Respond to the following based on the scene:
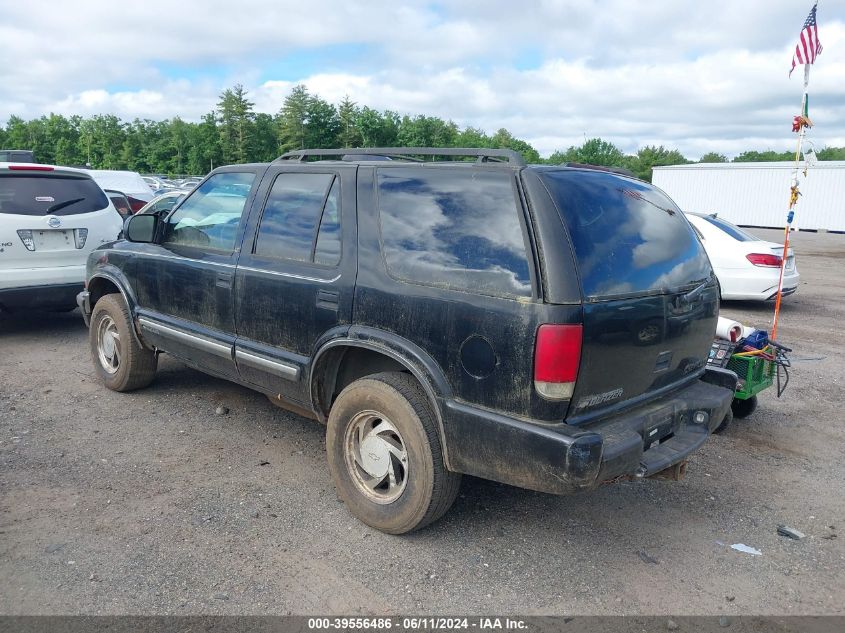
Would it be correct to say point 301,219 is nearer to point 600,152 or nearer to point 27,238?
point 27,238

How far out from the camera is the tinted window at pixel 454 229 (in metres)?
3.17

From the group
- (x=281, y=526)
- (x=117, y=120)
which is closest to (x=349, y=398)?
(x=281, y=526)

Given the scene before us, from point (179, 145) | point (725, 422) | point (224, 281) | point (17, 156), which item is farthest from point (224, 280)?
point (179, 145)

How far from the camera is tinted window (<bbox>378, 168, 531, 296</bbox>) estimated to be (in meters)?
3.17

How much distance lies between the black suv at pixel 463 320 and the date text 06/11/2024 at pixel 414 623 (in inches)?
23.3

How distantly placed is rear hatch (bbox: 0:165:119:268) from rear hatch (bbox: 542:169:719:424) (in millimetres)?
6065

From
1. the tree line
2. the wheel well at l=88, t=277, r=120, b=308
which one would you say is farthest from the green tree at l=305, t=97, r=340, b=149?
the wheel well at l=88, t=277, r=120, b=308

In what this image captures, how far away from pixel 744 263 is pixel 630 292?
26.1ft

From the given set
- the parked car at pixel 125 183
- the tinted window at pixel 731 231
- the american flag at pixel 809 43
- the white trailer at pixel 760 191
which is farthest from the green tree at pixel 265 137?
the american flag at pixel 809 43

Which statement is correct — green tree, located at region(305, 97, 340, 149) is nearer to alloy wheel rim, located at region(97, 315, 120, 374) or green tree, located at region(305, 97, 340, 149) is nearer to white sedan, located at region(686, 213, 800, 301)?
white sedan, located at region(686, 213, 800, 301)

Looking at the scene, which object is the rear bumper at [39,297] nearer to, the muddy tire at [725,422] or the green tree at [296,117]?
the muddy tire at [725,422]

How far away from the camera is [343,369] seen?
402 centimetres

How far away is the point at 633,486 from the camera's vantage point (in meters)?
4.38

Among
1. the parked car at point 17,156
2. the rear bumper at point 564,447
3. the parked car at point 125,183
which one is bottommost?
the rear bumper at point 564,447
